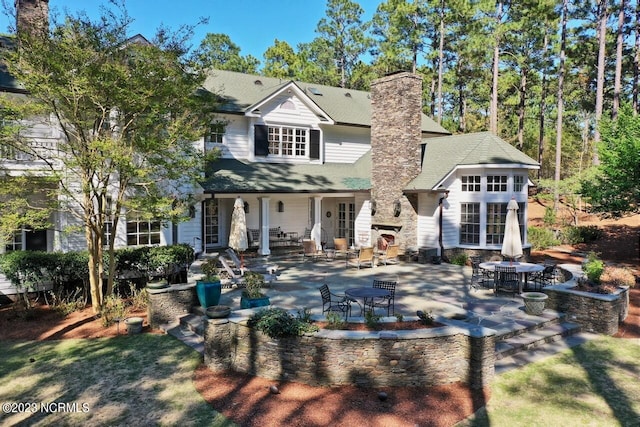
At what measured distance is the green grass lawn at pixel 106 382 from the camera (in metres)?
6.61

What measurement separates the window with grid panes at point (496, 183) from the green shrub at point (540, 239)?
6544mm

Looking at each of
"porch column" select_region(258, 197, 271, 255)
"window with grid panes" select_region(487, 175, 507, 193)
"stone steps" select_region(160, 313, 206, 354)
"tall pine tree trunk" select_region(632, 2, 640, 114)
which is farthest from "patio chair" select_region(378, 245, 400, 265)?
"tall pine tree trunk" select_region(632, 2, 640, 114)

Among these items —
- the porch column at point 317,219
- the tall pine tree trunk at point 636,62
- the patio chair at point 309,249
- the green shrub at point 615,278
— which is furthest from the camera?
the tall pine tree trunk at point 636,62

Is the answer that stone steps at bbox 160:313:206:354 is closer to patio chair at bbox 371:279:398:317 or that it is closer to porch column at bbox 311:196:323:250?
patio chair at bbox 371:279:398:317

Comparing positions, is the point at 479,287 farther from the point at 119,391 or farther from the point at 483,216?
the point at 119,391

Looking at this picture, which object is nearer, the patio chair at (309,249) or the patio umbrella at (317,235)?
the patio chair at (309,249)

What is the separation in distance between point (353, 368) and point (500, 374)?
9.27 feet

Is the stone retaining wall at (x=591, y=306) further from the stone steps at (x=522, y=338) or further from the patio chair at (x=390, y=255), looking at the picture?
the patio chair at (x=390, y=255)

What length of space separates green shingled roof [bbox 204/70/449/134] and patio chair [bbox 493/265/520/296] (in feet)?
38.1

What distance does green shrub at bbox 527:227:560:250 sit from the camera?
2211 centimetres

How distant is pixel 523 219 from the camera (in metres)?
17.7

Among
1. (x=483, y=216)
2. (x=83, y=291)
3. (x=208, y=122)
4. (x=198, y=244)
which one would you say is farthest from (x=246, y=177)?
(x=483, y=216)

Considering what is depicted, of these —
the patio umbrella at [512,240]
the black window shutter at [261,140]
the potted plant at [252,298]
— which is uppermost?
the black window shutter at [261,140]

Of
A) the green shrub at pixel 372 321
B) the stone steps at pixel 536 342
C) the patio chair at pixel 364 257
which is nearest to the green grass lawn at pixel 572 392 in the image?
the stone steps at pixel 536 342
